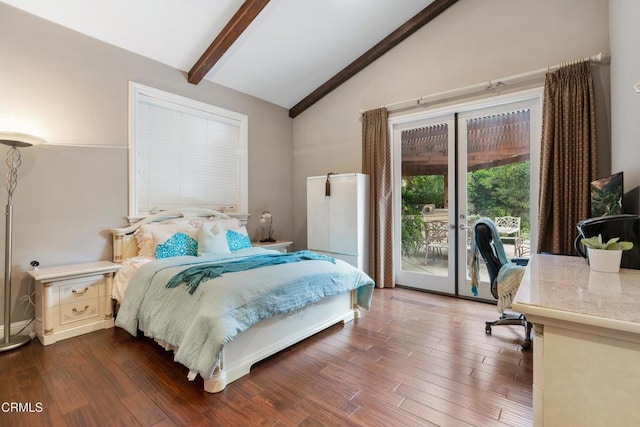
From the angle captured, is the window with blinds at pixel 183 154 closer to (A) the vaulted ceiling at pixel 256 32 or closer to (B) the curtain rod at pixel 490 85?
(A) the vaulted ceiling at pixel 256 32

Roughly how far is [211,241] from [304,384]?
6.32 ft

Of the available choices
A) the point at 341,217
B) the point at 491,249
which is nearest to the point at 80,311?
the point at 341,217

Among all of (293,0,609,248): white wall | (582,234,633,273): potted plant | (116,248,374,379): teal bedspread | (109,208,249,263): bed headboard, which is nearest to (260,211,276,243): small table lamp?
(293,0,609,248): white wall

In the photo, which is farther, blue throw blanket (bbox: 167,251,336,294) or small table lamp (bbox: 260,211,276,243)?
small table lamp (bbox: 260,211,276,243)

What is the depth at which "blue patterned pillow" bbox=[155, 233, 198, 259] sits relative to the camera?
310 centimetres

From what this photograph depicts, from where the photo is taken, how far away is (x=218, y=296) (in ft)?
6.47

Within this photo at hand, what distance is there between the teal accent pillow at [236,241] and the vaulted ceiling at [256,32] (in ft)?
6.83

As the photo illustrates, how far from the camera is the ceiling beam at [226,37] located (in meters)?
3.11

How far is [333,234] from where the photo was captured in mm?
4367

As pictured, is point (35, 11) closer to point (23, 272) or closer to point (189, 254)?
point (23, 272)

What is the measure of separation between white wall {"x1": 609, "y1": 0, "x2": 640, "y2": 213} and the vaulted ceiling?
1.93 m

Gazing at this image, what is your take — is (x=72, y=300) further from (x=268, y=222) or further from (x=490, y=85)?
(x=490, y=85)

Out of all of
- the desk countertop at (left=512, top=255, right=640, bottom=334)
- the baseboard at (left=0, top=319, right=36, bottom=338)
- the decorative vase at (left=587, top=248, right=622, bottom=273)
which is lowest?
the baseboard at (left=0, top=319, right=36, bottom=338)

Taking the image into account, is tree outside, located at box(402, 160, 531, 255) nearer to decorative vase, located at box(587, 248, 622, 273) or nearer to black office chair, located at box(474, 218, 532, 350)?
black office chair, located at box(474, 218, 532, 350)
